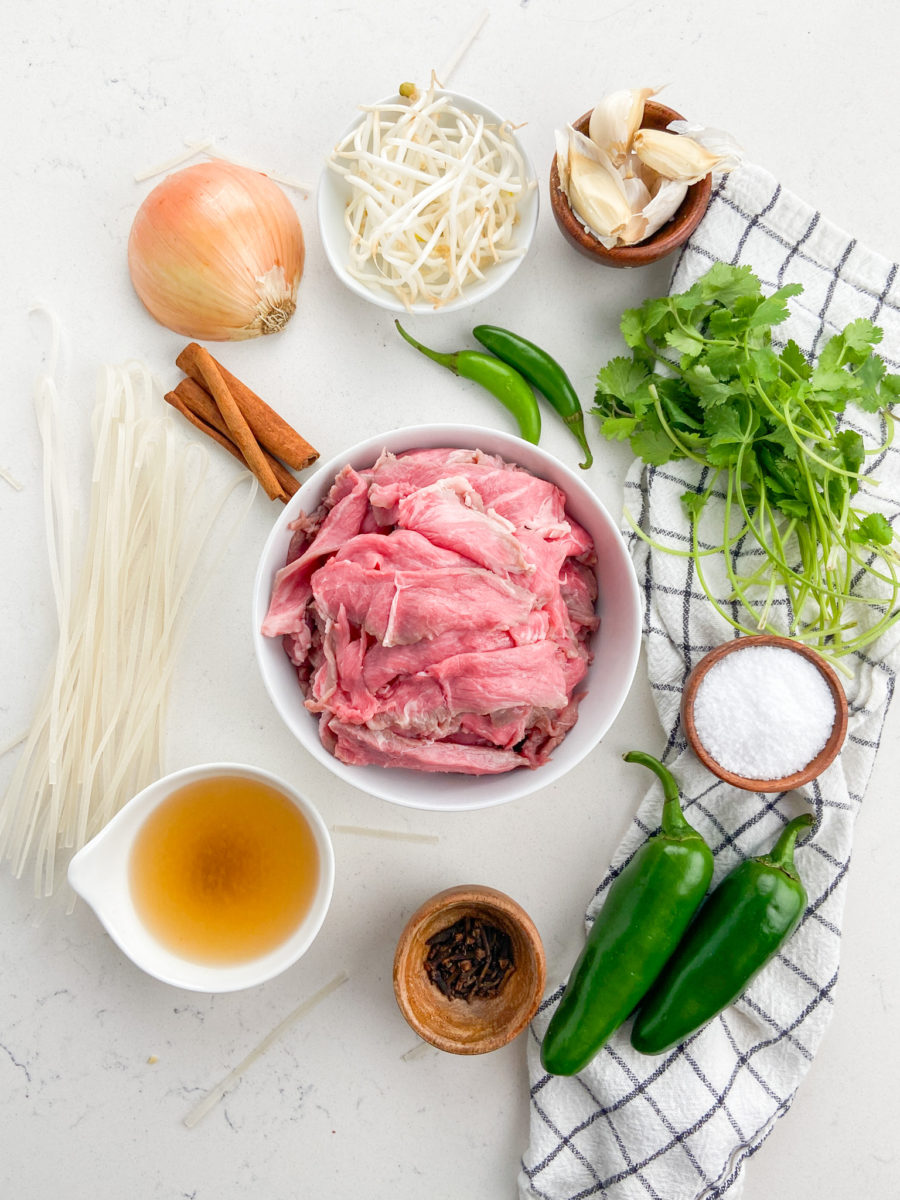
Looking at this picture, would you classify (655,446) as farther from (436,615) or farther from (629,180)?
(436,615)

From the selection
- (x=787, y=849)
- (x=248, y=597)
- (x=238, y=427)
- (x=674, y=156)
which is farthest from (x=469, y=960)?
(x=674, y=156)

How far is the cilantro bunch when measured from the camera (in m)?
2.45

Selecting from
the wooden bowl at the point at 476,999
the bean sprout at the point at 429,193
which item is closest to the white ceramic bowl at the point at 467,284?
the bean sprout at the point at 429,193

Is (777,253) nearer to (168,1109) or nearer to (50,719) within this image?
(50,719)

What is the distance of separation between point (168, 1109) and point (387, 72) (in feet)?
10.8

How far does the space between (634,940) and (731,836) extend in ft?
1.49

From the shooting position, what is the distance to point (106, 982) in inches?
109

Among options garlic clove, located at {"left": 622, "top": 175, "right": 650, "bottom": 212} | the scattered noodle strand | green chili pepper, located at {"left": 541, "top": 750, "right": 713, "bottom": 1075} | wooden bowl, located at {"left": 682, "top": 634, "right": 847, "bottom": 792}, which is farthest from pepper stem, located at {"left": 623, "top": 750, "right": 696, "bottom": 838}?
garlic clove, located at {"left": 622, "top": 175, "right": 650, "bottom": 212}

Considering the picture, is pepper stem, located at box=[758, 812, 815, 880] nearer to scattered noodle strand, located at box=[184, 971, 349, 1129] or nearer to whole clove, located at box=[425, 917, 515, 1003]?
whole clove, located at box=[425, 917, 515, 1003]

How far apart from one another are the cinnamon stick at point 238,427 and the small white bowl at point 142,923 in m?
0.83

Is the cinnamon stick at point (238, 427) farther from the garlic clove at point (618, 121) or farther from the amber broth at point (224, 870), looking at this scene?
the garlic clove at point (618, 121)

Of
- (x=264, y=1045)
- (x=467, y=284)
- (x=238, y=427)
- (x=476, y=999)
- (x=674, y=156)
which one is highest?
(x=674, y=156)

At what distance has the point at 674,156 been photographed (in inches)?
94.7

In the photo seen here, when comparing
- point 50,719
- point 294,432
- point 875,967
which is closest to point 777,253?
point 294,432
